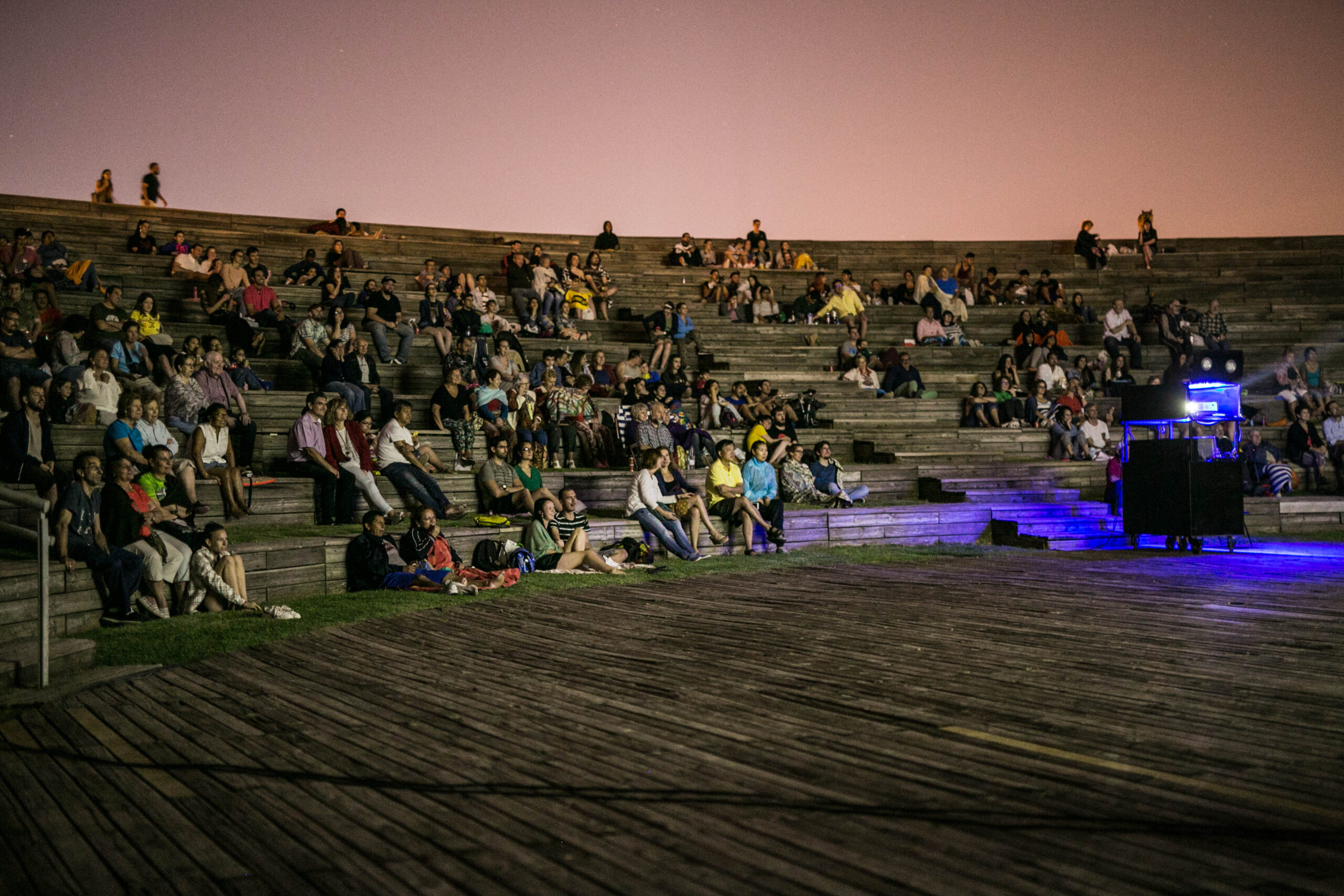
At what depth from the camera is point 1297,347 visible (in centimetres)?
1847

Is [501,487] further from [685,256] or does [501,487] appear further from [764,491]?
[685,256]

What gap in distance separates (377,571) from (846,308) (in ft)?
41.1

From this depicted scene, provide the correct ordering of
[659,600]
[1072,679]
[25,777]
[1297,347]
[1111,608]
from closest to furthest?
[25,777], [1072,679], [1111,608], [659,600], [1297,347]

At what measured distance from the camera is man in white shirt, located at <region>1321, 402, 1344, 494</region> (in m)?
14.8

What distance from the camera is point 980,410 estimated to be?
15.9 metres

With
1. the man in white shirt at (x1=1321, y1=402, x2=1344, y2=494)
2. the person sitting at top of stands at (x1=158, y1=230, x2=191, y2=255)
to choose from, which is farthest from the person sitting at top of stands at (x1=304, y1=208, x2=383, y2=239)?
the man in white shirt at (x1=1321, y1=402, x2=1344, y2=494)

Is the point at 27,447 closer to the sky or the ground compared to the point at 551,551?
closer to the sky

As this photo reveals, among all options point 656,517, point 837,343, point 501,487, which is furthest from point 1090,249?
point 501,487

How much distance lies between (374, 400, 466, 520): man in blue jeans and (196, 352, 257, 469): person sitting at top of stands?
3.96 ft

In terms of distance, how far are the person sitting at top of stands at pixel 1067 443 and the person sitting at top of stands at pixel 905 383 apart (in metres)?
2.06

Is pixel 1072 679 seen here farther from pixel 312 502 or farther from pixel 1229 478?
pixel 312 502

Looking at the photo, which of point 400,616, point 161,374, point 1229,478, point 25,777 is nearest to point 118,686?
point 25,777

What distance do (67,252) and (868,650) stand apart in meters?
14.0

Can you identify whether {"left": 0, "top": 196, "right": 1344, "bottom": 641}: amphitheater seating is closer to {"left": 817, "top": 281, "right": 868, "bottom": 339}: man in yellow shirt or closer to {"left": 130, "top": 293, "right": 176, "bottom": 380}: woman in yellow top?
{"left": 817, "top": 281, "right": 868, "bottom": 339}: man in yellow shirt
